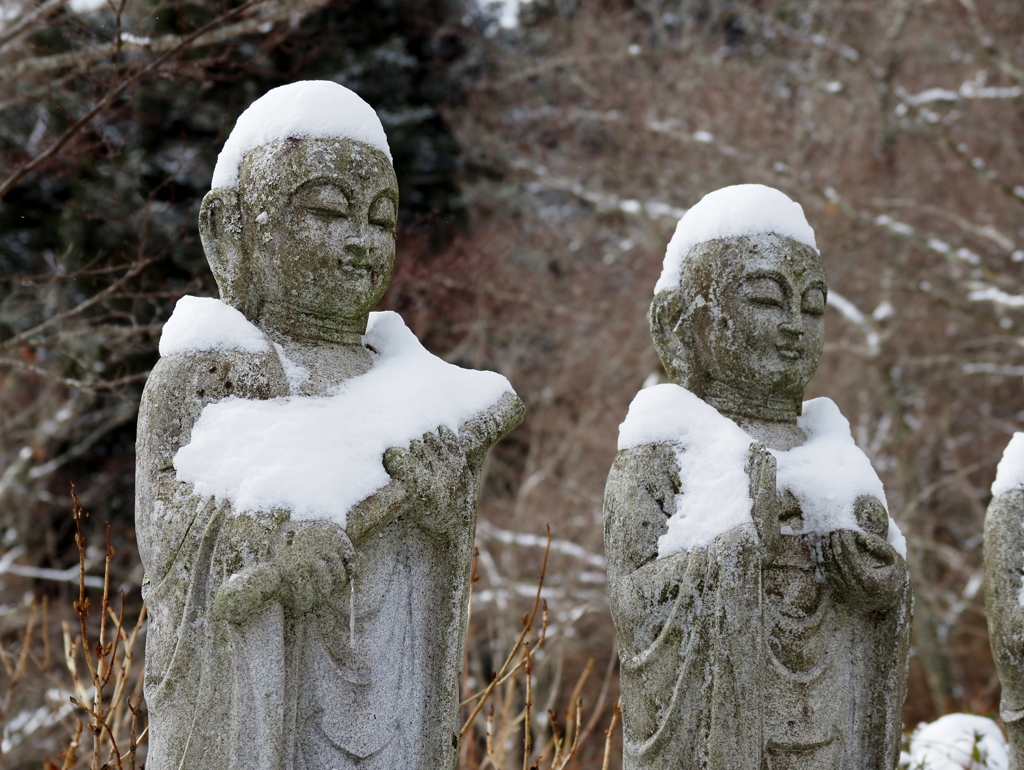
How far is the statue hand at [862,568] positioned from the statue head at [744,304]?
563mm

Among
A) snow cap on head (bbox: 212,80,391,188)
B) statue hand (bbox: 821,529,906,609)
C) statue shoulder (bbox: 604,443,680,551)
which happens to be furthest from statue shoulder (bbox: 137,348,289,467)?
statue hand (bbox: 821,529,906,609)

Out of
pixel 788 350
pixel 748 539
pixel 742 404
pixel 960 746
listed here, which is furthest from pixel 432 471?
pixel 960 746

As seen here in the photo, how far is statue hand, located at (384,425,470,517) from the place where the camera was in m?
3.15

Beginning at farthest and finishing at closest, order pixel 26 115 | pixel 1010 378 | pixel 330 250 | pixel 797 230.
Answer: pixel 1010 378
pixel 26 115
pixel 797 230
pixel 330 250

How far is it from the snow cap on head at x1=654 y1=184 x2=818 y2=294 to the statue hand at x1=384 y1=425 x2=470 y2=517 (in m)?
1.16

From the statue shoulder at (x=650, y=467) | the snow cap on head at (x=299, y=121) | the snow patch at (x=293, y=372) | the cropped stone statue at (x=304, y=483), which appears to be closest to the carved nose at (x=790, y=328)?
the statue shoulder at (x=650, y=467)

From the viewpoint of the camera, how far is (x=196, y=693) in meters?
2.92

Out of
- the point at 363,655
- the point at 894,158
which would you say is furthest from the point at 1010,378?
the point at 363,655

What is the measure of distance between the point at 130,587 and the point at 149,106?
5591 mm

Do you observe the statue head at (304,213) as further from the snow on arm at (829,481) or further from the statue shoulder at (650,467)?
the snow on arm at (829,481)

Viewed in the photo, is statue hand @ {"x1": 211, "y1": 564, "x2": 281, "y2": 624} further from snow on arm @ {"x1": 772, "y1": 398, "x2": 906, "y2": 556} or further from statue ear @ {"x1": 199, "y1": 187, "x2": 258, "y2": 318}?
snow on arm @ {"x1": 772, "y1": 398, "x2": 906, "y2": 556}

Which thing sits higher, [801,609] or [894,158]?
[894,158]

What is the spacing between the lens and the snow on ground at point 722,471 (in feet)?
→ 11.2

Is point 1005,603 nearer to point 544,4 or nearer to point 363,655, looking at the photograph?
point 363,655
